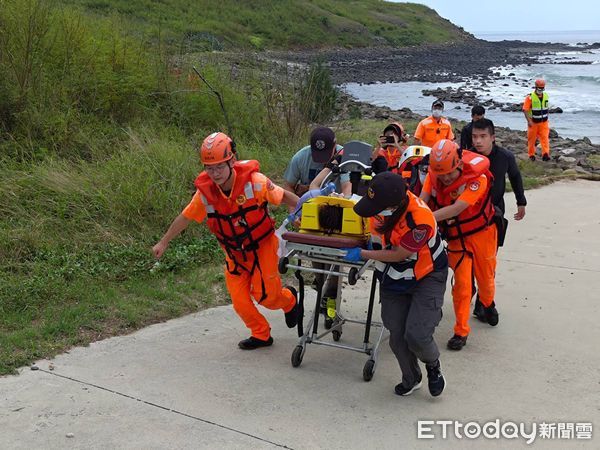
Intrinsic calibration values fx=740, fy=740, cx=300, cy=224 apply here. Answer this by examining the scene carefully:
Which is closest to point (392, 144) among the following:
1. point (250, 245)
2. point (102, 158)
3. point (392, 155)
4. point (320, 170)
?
point (392, 155)

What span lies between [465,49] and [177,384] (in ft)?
271

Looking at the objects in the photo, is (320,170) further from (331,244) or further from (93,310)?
(93,310)

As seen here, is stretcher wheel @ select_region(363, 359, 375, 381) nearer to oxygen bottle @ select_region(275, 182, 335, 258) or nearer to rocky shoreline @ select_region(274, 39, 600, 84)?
oxygen bottle @ select_region(275, 182, 335, 258)

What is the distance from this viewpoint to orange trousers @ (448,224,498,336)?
5672 mm

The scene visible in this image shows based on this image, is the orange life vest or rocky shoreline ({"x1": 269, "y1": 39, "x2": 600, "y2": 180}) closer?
the orange life vest

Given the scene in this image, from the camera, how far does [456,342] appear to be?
222 inches

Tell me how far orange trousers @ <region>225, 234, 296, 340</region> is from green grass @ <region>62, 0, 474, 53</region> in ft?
103

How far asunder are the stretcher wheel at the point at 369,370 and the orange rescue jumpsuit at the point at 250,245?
904mm

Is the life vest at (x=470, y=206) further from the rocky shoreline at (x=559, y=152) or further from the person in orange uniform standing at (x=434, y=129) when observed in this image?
the rocky shoreline at (x=559, y=152)

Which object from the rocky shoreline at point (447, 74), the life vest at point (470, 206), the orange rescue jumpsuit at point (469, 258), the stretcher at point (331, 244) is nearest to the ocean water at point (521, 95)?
the rocky shoreline at point (447, 74)

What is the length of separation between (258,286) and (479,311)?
2.06 m

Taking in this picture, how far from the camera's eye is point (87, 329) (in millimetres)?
5805

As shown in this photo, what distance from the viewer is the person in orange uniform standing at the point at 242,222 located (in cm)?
509

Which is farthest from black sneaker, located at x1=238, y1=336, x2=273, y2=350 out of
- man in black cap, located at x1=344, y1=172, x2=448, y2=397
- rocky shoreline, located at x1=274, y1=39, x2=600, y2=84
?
rocky shoreline, located at x1=274, y1=39, x2=600, y2=84
